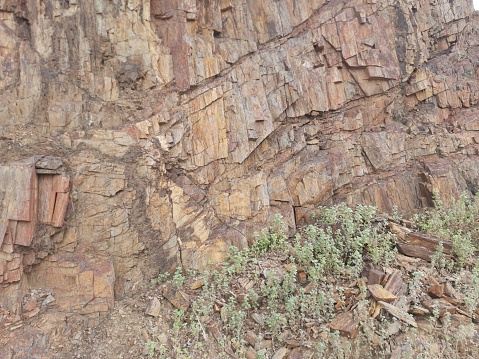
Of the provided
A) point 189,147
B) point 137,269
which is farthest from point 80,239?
point 189,147

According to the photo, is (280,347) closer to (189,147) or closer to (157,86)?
(189,147)

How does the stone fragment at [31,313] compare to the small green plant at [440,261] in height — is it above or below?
above

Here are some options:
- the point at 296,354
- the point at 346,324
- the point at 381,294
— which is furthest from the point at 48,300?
the point at 381,294

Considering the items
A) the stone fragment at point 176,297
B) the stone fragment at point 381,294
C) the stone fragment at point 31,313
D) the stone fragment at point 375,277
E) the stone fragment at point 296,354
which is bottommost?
the stone fragment at point 296,354

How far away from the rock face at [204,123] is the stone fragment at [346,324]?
2.82 metres

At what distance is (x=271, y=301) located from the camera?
5824 mm

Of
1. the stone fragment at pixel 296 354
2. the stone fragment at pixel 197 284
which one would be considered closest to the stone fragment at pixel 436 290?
the stone fragment at pixel 296 354

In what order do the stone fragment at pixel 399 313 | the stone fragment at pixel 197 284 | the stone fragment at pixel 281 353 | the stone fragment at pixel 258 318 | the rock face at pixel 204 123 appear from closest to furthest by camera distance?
1. the stone fragment at pixel 281 353
2. the stone fragment at pixel 399 313
3. the stone fragment at pixel 258 318
4. the rock face at pixel 204 123
5. the stone fragment at pixel 197 284

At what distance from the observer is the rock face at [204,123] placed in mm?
5770

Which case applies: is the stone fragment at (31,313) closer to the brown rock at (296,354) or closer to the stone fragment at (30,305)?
the stone fragment at (30,305)

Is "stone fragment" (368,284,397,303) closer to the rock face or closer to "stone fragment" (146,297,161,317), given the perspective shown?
the rock face

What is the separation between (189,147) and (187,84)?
1.52 meters

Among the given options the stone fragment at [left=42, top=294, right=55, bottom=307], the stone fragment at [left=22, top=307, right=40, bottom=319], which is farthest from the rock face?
the stone fragment at [left=22, top=307, right=40, bottom=319]

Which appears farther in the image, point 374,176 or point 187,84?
point 374,176
